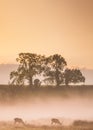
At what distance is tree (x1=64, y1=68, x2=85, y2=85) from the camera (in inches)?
92.0

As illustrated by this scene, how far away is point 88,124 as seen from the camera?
2312 millimetres

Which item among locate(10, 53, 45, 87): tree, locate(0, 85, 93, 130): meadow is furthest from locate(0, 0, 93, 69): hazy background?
locate(0, 85, 93, 130): meadow

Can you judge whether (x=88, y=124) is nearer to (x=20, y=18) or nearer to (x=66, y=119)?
(x=66, y=119)

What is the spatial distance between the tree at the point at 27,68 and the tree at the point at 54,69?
0.15 ft

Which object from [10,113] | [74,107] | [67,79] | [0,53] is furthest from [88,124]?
[0,53]

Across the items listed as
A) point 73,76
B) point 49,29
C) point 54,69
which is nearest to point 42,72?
point 54,69

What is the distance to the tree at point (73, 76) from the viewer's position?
7.66ft

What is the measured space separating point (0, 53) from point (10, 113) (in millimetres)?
406

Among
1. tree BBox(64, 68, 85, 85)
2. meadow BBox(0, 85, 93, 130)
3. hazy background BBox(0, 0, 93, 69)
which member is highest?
hazy background BBox(0, 0, 93, 69)

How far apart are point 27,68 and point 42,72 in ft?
0.34

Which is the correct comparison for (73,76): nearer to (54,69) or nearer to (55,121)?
(54,69)

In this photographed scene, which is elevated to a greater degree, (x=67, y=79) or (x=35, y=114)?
(x=67, y=79)

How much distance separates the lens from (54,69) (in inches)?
92.3

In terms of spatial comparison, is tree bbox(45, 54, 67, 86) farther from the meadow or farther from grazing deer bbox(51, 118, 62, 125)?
grazing deer bbox(51, 118, 62, 125)
